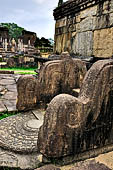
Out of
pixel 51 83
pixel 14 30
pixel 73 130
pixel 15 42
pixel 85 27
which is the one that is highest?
pixel 14 30

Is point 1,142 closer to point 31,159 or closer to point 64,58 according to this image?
point 31,159

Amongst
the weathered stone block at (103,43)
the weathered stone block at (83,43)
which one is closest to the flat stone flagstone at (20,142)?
the weathered stone block at (103,43)

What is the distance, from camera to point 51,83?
387 centimetres

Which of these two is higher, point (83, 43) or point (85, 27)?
point (85, 27)

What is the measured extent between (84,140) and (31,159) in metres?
0.77

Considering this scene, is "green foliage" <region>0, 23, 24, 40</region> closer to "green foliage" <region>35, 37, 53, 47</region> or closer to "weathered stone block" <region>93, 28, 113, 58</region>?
"green foliage" <region>35, 37, 53, 47</region>

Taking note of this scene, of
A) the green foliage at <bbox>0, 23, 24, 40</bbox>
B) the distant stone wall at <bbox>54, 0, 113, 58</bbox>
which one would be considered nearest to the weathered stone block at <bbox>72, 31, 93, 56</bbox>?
the distant stone wall at <bbox>54, 0, 113, 58</bbox>

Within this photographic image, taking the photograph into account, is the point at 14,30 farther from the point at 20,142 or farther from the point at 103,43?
the point at 20,142

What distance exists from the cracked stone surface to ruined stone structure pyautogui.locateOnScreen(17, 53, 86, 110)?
334mm

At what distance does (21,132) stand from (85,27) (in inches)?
179

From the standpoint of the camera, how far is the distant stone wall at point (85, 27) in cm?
508

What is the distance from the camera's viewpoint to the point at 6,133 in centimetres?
291

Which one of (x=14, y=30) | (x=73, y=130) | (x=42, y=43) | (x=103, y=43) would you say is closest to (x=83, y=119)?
(x=73, y=130)

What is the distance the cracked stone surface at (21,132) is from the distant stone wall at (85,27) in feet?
9.85
